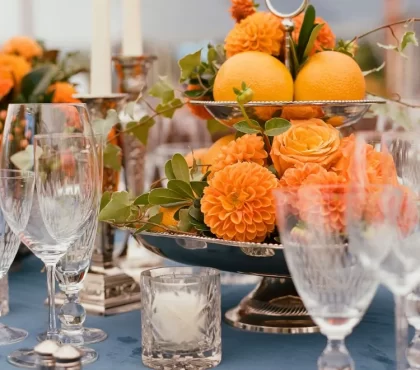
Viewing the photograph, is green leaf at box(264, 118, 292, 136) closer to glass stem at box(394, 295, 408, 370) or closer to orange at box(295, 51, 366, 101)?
orange at box(295, 51, 366, 101)

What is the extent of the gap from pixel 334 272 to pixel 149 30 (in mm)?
7051

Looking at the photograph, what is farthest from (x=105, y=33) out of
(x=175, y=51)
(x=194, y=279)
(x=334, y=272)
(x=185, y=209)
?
(x=175, y=51)

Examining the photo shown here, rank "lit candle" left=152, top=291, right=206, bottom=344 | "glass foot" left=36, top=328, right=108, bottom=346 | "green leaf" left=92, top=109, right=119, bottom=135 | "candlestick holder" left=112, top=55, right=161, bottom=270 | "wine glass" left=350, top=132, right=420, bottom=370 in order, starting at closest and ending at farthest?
"wine glass" left=350, top=132, right=420, bottom=370 → "lit candle" left=152, top=291, right=206, bottom=344 → "glass foot" left=36, top=328, right=108, bottom=346 → "green leaf" left=92, top=109, right=119, bottom=135 → "candlestick holder" left=112, top=55, right=161, bottom=270

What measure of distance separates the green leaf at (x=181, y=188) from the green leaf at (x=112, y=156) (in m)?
0.26

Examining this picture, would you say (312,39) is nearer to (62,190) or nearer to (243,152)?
(243,152)

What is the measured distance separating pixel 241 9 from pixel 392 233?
22.4 inches

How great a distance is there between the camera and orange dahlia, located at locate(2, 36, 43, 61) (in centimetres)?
162

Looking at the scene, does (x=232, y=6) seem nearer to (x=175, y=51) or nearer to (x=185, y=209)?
(x=185, y=209)

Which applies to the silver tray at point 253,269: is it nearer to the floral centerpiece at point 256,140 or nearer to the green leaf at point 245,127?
the floral centerpiece at point 256,140

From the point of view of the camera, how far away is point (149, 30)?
758 centimetres

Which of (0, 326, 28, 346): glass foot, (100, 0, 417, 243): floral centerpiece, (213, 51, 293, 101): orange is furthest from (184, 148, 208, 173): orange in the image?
(0, 326, 28, 346): glass foot

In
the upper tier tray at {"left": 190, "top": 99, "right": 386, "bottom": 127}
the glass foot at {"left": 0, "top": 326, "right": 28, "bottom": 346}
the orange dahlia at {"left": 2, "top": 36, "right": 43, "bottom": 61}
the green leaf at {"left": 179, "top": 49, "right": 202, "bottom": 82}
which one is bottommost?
the glass foot at {"left": 0, "top": 326, "right": 28, "bottom": 346}

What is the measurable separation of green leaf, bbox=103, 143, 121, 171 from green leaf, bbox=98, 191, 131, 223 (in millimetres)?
229

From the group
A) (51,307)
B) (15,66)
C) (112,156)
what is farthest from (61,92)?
(51,307)
